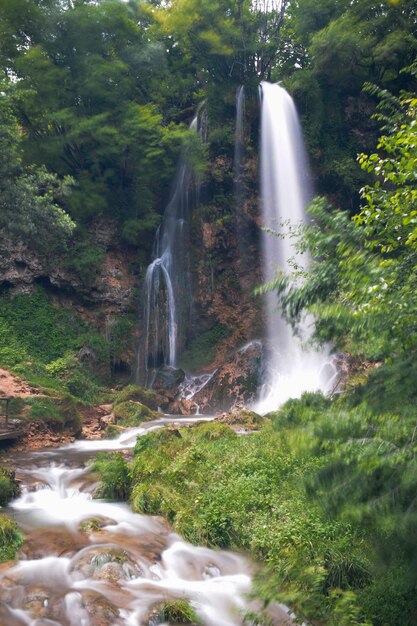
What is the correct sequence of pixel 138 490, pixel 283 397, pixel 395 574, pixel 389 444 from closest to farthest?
1. pixel 389 444
2. pixel 395 574
3. pixel 138 490
4. pixel 283 397

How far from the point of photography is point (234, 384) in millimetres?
21875

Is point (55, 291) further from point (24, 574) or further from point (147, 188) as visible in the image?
point (24, 574)

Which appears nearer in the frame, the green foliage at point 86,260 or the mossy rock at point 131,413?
the mossy rock at point 131,413

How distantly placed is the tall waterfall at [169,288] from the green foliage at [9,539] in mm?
14829

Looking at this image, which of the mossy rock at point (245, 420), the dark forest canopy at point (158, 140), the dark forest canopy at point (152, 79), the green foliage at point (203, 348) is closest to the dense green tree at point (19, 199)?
the dark forest canopy at point (158, 140)

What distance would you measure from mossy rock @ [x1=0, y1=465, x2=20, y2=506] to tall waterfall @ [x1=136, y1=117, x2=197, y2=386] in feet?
41.9

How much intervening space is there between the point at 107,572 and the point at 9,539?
5.34 feet

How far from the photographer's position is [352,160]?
25578 mm

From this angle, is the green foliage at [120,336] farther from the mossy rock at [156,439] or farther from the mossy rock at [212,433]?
the mossy rock at [156,439]

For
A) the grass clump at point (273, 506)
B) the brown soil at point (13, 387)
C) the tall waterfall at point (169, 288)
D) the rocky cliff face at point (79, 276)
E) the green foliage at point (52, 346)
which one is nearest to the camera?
the grass clump at point (273, 506)

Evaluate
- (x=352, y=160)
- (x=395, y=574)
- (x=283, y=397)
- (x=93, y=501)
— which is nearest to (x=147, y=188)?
(x=352, y=160)

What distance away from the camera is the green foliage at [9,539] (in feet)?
23.1

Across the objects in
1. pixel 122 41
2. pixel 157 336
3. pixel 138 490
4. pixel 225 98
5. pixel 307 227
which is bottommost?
pixel 138 490

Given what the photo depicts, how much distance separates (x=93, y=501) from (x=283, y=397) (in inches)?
490
